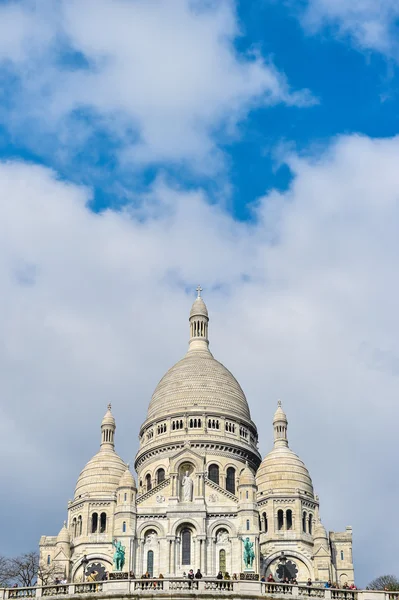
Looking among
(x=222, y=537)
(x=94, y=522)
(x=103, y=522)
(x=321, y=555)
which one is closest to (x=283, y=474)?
(x=321, y=555)

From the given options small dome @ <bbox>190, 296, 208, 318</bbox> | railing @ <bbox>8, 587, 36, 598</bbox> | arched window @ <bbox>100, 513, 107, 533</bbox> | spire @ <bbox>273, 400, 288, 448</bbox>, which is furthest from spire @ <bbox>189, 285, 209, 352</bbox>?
railing @ <bbox>8, 587, 36, 598</bbox>

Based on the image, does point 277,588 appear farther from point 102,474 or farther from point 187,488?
point 102,474

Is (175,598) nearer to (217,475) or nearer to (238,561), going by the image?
(238,561)

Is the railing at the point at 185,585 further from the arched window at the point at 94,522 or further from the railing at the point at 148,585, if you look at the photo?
the arched window at the point at 94,522

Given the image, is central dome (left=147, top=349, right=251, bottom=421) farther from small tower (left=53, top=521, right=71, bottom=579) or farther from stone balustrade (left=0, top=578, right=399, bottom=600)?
stone balustrade (left=0, top=578, right=399, bottom=600)

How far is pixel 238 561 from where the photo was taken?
288ft

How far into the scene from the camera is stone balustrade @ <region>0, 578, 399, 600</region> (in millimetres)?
43344

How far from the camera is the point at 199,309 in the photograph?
123 meters

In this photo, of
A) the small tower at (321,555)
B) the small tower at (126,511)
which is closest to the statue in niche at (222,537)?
the small tower at (126,511)

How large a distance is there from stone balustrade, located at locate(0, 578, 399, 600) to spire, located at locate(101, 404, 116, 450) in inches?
2553

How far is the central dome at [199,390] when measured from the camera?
363 ft

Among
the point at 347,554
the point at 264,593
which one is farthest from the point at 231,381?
the point at 264,593

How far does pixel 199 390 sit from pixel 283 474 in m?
16.0

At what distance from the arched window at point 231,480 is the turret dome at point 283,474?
151 inches
